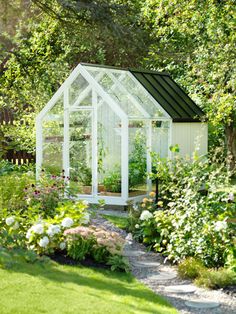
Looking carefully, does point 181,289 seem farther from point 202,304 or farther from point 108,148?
point 108,148

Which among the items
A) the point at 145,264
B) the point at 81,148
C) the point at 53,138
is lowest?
the point at 145,264

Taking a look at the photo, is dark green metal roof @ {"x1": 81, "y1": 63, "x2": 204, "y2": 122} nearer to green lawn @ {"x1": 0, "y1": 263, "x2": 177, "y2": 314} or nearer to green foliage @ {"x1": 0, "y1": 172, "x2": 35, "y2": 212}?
green foliage @ {"x1": 0, "y1": 172, "x2": 35, "y2": 212}

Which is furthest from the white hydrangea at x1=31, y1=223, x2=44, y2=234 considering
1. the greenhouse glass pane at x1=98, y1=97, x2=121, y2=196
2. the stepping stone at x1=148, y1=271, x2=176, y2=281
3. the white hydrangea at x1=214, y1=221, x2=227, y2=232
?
the greenhouse glass pane at x1=98, y1=97, x2=121, y2=196

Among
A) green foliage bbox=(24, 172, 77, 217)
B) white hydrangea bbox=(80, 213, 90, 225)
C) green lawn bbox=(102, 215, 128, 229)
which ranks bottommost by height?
green lawn bbox=(102, 215, 128, 229)

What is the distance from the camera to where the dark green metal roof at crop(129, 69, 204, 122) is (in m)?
12.3

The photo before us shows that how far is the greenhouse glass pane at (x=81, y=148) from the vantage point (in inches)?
467

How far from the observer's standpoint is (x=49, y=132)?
40.1 ft

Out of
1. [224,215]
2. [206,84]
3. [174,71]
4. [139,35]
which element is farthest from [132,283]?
[139,35]

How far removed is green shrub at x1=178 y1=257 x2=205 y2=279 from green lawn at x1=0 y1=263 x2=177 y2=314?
22.2 inches

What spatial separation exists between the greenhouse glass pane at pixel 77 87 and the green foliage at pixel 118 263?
511cm

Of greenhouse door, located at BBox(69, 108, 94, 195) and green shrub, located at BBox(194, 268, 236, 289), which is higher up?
greenhouse door, located at BBox(69, 108, 94, 195)

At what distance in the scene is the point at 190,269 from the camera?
22.9ft

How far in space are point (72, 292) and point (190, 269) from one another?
58.3 inches

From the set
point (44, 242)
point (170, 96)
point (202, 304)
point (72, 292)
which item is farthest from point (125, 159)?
point (202, 304)
